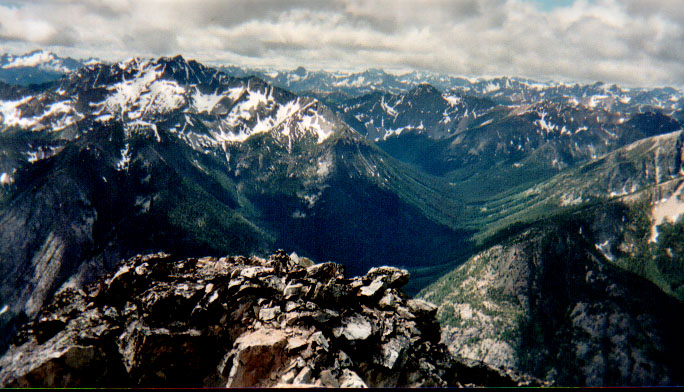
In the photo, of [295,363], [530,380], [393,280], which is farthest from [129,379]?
[530,380]

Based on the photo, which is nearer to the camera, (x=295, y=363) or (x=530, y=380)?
(x=295, y=363)

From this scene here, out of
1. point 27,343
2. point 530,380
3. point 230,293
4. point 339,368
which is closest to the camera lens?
point 339,368

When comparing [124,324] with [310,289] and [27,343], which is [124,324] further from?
[310,289]

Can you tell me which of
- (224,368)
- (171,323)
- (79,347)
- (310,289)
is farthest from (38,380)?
(310,289)

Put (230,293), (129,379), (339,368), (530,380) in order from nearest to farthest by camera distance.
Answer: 1. (339,368)
2. (129,379)
3. (230,293)
4. (530,380)

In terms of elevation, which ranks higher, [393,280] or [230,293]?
[393,280]

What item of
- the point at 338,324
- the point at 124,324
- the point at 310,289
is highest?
the point at 310,289
